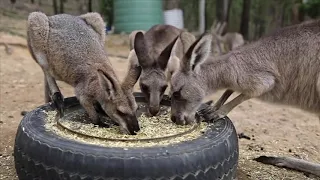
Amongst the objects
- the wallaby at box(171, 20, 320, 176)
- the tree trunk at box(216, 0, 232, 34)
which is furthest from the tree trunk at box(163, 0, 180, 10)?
the wallaby at box(171, 20, 320, 176)

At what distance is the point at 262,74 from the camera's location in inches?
137

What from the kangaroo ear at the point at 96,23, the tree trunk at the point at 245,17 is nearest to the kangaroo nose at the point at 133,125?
the kangaroo ear at the point at 96,23

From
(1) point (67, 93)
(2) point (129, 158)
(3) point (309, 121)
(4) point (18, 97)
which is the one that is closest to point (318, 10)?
(3) point (309, 121)

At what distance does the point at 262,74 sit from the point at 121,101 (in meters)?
1.21

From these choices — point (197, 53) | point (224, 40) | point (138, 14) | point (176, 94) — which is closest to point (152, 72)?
point (176, 94)

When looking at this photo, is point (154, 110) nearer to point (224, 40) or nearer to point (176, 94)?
point (176, 94)

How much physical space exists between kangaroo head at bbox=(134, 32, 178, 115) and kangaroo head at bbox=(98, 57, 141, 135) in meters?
0.63

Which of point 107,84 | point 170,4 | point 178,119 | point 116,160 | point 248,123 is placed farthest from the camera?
point 170,4

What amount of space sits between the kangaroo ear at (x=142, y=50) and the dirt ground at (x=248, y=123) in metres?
1.25

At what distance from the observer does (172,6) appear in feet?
40.8

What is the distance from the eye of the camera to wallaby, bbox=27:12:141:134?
308 centimetres

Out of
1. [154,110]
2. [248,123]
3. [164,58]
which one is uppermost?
[164,58]

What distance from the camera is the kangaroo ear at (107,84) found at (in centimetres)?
302

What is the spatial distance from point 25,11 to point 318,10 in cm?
796
